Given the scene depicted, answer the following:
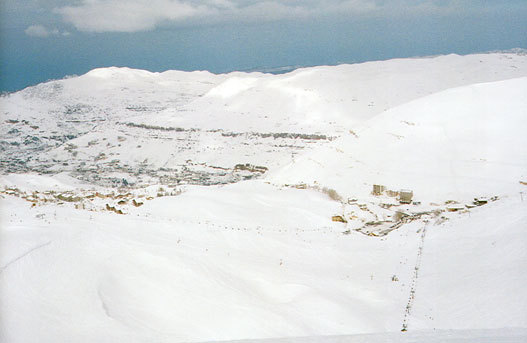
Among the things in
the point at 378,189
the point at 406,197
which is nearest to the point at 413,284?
the point at 406,197

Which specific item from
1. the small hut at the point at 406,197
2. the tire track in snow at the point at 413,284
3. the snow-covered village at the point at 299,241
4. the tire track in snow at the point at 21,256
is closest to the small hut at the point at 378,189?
the snow-covered village at the point at 299,241

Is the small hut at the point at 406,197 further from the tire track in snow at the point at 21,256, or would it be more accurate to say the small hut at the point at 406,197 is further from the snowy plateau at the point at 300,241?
the tire track in snow at the point at 21,256

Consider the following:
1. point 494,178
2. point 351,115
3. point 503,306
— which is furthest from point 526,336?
point 351,115

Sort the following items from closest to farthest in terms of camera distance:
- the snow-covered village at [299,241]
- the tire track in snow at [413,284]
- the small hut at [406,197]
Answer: the snow-covered village at [299,241], the tire track in snow at [413,284], the small hut at [406,197]

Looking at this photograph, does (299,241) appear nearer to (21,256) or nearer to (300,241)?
(300,241)

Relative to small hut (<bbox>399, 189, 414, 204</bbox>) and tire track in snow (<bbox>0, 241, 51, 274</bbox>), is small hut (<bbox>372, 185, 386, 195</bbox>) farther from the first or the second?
tire track in snow (<bbox>0, 241, 51, 274</bbox>)

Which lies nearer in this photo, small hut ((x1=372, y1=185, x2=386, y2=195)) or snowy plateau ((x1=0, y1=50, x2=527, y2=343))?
snowy plateau ((x1=0, y1=50, x2=527, y2=343))

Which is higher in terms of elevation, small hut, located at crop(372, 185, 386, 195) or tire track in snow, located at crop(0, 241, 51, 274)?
small hut, located at crop(372, 185, 386, 195)

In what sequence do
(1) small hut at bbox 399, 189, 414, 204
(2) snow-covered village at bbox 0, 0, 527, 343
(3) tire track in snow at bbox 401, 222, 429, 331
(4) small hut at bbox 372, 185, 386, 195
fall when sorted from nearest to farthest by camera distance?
(2) snow-covered village at bbox 0, 0, 527, 343 < (3) tire track in snow at bbox 401, 222, 429, 331 < (1) small hut at bbox 399, 189, 414, 204 < (4) small hut at bbox 372, 185, 386, 195

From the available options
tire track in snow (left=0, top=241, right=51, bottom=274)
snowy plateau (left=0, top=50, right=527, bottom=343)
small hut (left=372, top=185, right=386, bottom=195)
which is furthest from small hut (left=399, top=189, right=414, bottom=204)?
tire track in snow (left=0, top=241, right=51, bottom=274)
